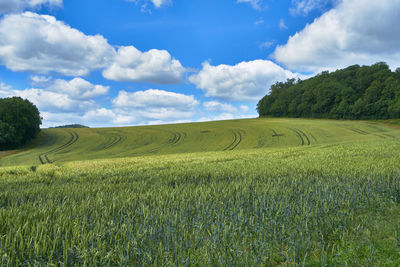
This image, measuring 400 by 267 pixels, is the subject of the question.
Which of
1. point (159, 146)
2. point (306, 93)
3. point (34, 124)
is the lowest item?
point (159, 146)

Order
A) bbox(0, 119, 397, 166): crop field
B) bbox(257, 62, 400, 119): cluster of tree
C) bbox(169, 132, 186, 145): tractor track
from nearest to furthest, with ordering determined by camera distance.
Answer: bbox(0, 119, 397, 166): crop field → bbox(169, 132, 186, 145): tractor track → bbox(257, 62, 400, 119): cluster of tree

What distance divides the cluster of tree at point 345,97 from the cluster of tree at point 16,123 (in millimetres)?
92620

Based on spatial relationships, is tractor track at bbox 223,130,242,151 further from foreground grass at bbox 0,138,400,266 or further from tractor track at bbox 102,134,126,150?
foreground grass at bbox 0,138,400,266

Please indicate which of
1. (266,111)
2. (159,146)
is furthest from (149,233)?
(266,111)

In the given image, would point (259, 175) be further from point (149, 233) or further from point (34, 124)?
point (34, 124)

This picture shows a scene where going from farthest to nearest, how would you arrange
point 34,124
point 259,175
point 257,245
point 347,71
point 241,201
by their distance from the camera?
1. point 347,71
2. point 34,124
3. point 259,175
4. point 241,201
5. point 257,245

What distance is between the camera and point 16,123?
54906 millimetres

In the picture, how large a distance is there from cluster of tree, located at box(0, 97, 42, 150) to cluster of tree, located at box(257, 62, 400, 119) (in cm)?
9262

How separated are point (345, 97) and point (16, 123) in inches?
3979

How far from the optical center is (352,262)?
414cm

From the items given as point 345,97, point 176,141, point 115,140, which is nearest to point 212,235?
point 176,141

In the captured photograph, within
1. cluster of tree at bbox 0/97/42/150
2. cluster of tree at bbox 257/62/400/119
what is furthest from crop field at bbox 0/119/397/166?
cluster of tree at bbox 257/62/400/119

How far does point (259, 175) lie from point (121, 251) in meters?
8.80

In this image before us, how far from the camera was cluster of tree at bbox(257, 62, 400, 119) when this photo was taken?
276 feet
